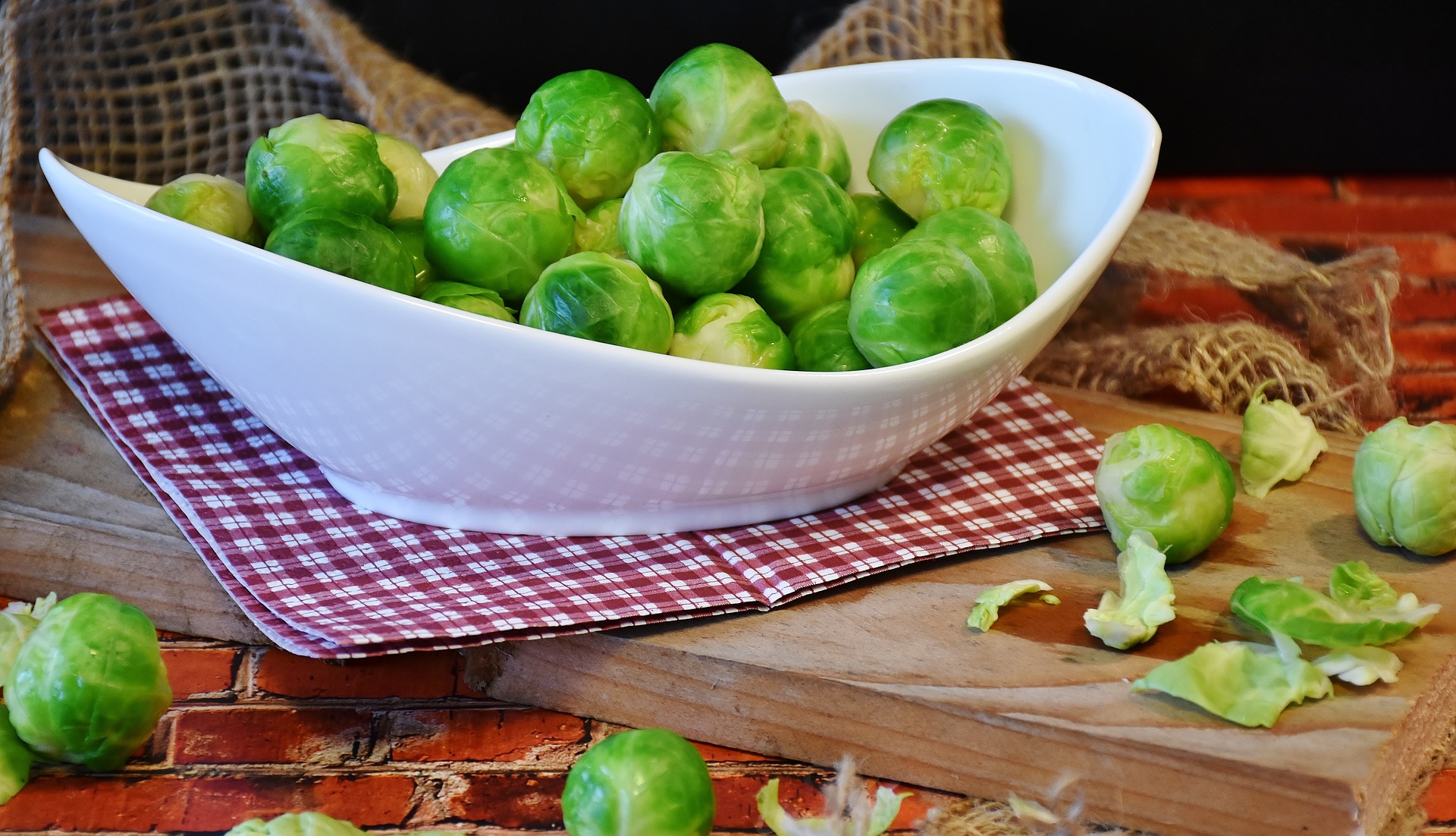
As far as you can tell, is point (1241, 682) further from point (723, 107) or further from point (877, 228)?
point (723, 107)

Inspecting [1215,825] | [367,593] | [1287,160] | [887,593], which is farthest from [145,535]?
[1287,160]

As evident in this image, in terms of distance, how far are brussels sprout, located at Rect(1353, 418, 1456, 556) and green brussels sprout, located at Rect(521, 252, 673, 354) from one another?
791 mm

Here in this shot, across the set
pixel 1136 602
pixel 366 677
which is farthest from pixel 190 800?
pixel 1136 602

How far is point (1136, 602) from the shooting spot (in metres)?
1.32

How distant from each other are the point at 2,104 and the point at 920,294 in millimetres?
1304

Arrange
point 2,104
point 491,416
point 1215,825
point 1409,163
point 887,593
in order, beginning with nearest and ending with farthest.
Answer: point 1215,825 → point 491,416 → point 887,593 → point 2,104 → point 1409,163

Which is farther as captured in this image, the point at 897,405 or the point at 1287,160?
the point at 1287,160

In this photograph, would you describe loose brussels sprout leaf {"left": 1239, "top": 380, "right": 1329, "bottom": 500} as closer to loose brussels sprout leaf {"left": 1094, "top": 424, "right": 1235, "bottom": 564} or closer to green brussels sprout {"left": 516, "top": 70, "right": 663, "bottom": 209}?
loose brussels sprout leaf {"left": 1094, "top": 424, "right": 1235, "bottom": 564}

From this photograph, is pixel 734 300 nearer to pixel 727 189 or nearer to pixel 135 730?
pixel 727 189

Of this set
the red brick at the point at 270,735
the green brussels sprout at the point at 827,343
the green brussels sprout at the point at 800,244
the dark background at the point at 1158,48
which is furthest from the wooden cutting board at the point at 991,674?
the dark background at the point at 1158,48

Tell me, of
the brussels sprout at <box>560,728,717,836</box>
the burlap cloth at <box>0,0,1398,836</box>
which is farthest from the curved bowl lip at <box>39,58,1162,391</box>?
the burlap cloth at <box>0,0,1398,836</box>

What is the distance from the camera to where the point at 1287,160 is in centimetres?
325

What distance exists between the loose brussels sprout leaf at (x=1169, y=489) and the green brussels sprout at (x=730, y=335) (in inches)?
14.9

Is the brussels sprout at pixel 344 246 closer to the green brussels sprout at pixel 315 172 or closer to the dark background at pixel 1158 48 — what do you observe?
the green brussels sprout at pixel 315 172
